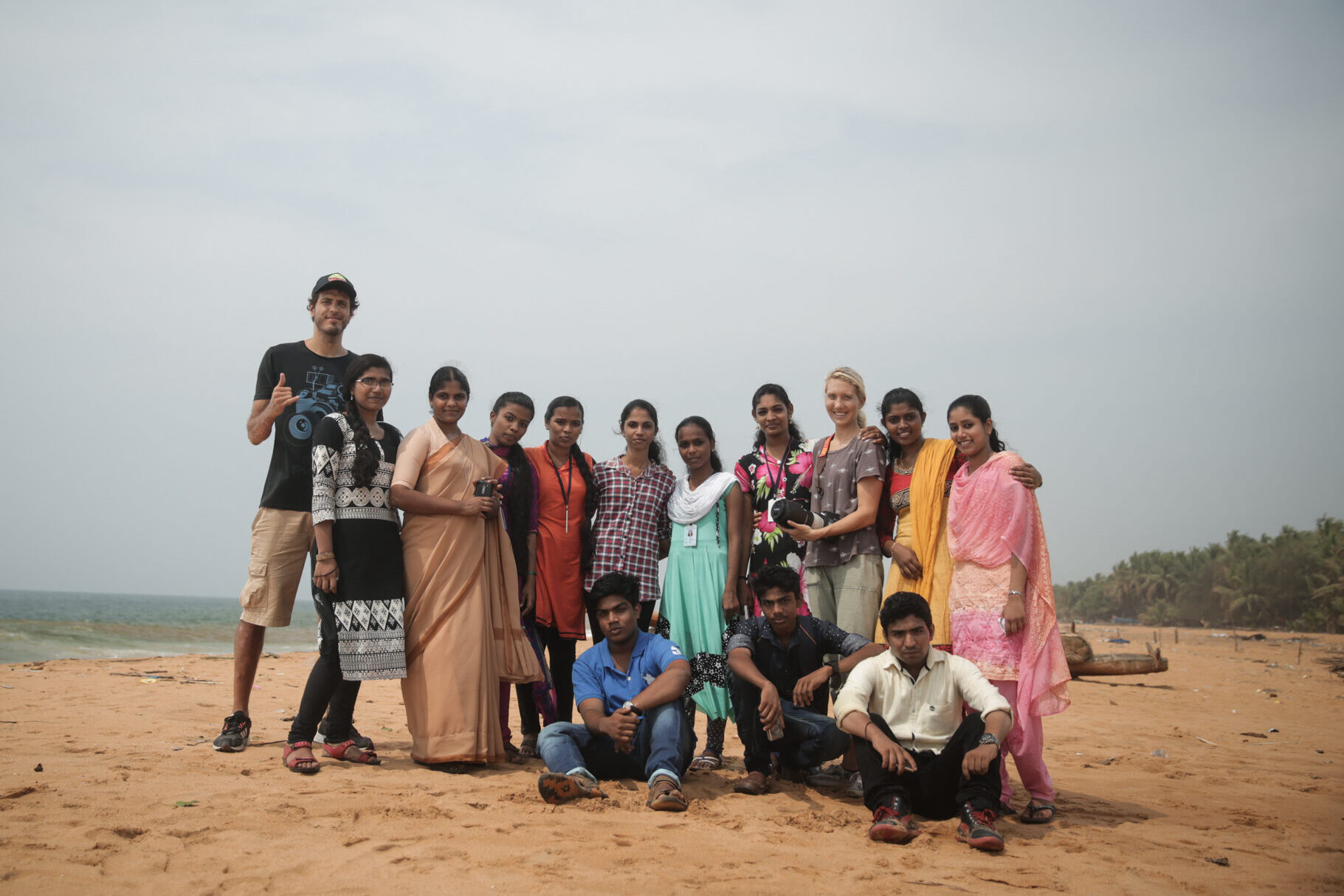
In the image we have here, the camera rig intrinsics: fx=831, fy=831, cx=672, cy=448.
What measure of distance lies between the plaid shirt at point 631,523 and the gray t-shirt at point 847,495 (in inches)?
38.4

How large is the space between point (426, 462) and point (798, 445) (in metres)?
2.22

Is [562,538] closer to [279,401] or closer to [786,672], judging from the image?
[786,672]

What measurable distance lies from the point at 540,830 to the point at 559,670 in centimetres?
191

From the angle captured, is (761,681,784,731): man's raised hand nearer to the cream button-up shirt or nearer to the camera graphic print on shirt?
the cream button-up shirt

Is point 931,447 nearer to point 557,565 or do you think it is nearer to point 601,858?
point 557,565

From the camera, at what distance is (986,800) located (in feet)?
11.3

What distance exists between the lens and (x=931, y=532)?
439 cm

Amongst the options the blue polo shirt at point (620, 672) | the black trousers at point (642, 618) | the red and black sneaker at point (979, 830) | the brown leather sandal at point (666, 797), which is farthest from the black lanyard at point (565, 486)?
the red and black sneaker at point (979, 830)

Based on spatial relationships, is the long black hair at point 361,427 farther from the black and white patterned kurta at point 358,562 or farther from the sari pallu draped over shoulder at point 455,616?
the sari pallu draped over shoulder at point 455,616

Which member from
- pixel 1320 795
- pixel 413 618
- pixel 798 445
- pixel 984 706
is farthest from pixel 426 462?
pixel 1320 795

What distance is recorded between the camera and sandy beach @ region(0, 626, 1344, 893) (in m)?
2.79

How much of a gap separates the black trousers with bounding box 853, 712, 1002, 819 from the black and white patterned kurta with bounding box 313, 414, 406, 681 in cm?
Answer: 238

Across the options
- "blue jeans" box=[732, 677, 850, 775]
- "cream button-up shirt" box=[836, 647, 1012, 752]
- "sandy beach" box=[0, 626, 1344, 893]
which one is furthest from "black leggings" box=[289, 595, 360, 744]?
"cream button-up shirt" box=[836, 647, 1012, 752]

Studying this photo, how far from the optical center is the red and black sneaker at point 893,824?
332 cm
